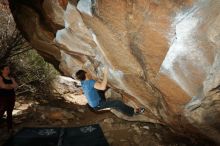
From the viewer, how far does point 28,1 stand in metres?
8.93

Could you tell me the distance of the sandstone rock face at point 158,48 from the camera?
4496 millimetres

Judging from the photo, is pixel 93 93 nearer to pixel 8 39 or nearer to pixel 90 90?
pixel 90 90

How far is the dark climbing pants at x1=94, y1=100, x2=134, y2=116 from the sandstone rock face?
33cm

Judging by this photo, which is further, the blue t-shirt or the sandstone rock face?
the blue t-shirt

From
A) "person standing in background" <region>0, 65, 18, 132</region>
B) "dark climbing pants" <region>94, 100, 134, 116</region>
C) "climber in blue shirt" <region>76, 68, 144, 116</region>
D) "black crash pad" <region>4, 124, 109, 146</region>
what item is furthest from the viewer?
"dark climbing pants" <region>94, 100, 134, 116</region>

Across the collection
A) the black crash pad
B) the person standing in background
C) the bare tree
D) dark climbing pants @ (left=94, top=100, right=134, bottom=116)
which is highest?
the bare tree

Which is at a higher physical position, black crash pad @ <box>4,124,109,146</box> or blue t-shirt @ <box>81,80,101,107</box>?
blue t-shirt @ <box>81,80,101,107</box>

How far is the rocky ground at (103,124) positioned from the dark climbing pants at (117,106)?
40 centimetres

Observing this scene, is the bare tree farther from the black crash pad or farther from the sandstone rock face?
the black crash pad

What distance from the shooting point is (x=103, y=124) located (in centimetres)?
735

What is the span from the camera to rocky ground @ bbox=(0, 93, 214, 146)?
636 centimetres

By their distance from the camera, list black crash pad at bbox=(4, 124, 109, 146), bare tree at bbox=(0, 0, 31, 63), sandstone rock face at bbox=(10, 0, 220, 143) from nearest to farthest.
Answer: sandstone rock face at bbox=(10, 0, 220, 143), black crash pad at bbox=(4, 124, 109, 146), bare tree at bbox=(0, 0, 31, 63)

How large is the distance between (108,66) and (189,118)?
8.55ft

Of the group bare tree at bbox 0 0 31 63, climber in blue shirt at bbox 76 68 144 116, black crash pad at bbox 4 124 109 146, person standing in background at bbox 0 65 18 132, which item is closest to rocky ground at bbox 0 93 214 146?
black crash pad at bbox 4 124 109 146
